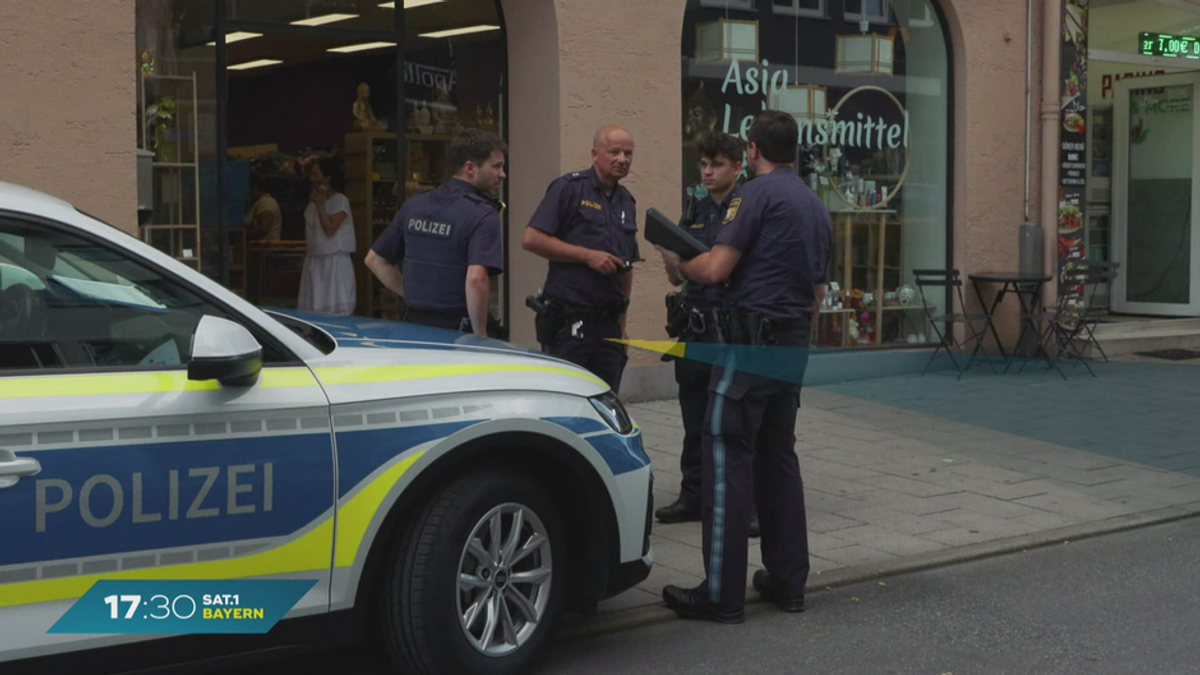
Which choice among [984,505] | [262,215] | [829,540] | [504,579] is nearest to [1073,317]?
[984,505]

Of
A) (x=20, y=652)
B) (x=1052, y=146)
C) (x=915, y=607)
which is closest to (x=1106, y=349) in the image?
(x=1052, y=146)

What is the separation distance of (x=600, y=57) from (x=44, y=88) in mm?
4018

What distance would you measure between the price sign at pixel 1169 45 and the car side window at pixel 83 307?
44.7 feet

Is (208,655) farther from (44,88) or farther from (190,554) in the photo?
(44,88)

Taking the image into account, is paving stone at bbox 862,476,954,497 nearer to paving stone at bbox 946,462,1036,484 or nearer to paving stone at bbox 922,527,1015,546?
paving stone at bbox 946,462,1036,484

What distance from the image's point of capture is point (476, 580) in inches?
175

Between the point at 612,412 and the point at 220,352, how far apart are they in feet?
5.26

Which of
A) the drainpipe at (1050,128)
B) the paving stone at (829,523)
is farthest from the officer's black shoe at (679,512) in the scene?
the drainpipe at (1050,128)

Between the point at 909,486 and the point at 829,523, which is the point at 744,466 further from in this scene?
the point at 909,486

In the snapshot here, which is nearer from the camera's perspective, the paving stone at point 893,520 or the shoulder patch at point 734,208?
the shoulder patch at point 734,208

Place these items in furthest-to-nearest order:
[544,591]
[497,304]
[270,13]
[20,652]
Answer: [497,304]
[270,13]
[544,591]
[20,652]

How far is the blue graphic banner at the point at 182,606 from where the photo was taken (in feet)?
12.1

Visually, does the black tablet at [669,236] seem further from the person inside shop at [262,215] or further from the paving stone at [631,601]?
the person inside shop at [262,215]

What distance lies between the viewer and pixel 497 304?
36.3 feet
